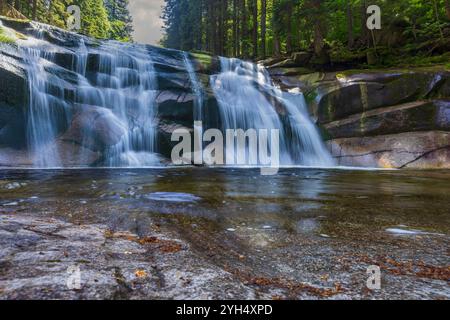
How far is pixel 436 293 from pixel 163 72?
52.2 feet

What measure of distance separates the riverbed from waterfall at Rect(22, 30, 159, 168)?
695cm

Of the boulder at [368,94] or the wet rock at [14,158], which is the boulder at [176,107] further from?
the boulder at [368,94]

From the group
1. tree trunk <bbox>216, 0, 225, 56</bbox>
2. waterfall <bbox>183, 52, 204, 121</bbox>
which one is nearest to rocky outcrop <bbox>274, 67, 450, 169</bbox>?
waterfall <bbox>183, 52, 204, 121</bbox>

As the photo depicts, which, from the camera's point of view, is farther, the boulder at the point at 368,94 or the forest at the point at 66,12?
the forest at the point at 66,12

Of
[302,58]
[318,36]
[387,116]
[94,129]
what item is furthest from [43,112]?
[318,36]

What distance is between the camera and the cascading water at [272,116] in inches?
603

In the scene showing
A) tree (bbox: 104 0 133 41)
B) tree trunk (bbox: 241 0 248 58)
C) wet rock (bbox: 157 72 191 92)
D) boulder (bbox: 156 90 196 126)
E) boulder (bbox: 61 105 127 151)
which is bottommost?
boulder (bbox: 61 105 127 151)

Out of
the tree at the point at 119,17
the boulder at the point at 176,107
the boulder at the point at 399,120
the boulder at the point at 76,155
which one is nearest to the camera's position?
the boulder at the point at 76,155

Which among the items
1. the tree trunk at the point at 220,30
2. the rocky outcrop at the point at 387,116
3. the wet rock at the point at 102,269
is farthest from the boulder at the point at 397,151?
the tree trunk at the point at 220,30

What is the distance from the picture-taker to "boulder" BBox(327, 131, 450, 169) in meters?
13.2

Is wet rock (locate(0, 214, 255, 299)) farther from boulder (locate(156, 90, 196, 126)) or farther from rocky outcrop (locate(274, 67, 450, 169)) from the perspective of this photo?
rocky outcrop (locate(274, 67, 450, 169))

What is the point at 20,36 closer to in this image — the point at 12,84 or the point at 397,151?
the point at 12,84

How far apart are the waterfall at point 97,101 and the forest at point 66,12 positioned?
12.2 metres

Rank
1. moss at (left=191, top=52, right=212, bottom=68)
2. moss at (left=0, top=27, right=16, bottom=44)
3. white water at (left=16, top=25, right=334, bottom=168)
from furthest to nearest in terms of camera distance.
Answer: moss at (left=191, top=52, right=212, bottom=68)
moss at (left=0, top=27, right=16, bottom=44)
white water at (left=16, top=25, right=334, bottom=168)
